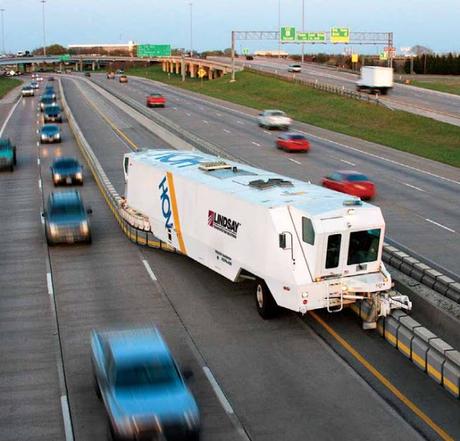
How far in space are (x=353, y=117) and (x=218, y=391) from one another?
60.2m

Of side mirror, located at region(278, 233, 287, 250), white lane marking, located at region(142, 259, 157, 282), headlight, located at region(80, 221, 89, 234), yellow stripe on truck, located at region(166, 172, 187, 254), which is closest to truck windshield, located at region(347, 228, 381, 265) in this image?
side mirror, located at region(278, 233, 287, 250)

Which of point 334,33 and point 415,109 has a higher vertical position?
point 334,33

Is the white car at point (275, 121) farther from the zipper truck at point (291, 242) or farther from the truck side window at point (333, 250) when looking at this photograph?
the truck side window at point (333, 250)

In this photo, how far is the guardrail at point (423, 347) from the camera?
1388 cm

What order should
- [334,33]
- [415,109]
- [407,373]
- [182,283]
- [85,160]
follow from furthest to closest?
1. [334,33]
2. [415,109]
3. [85,160]
4. [182,283]
5. [407,373]

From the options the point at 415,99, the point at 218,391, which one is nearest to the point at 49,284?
the point at 218,391

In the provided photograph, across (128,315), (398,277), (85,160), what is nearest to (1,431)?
(128,315)

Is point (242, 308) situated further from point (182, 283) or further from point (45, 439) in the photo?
point (45, 439)

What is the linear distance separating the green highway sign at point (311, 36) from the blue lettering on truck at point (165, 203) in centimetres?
9928

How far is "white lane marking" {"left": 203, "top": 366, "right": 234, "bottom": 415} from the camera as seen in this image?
13.6 m

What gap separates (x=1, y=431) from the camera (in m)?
12.8

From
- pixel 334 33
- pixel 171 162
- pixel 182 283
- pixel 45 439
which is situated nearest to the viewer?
pixel 45 439

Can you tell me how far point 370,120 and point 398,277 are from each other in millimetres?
51945

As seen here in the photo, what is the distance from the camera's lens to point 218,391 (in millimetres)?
14297
